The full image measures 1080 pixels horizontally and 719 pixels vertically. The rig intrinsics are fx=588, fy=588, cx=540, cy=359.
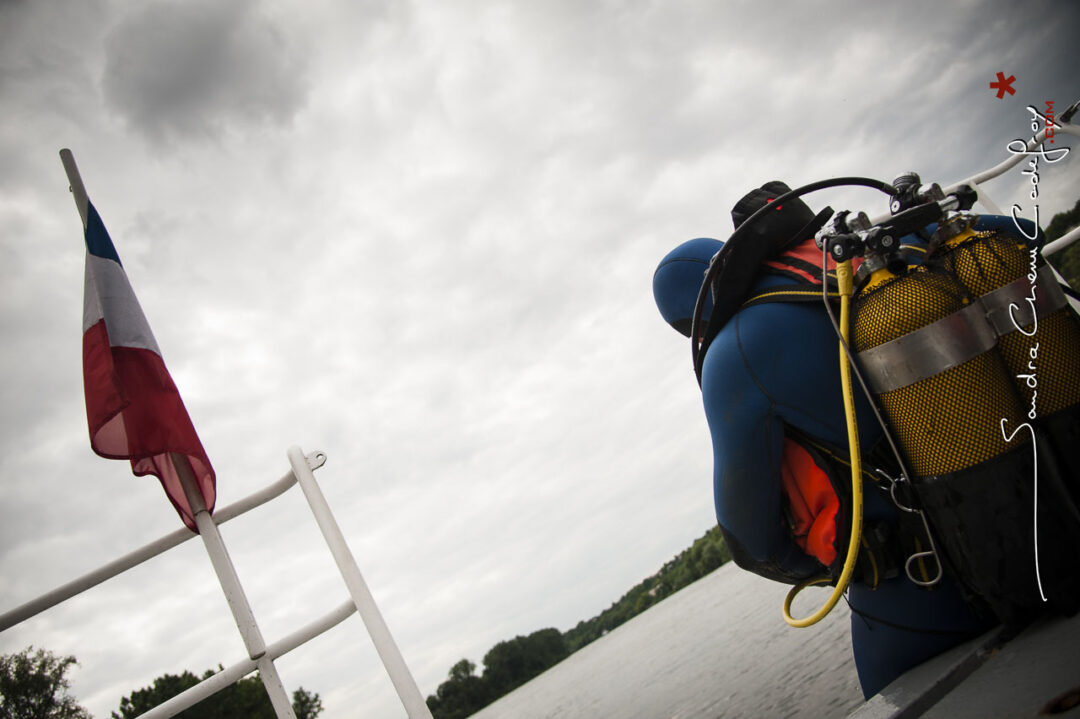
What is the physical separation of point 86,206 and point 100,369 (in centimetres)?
121

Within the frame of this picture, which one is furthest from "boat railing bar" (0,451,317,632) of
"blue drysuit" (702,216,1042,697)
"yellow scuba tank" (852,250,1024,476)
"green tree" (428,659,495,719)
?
"green tree" (428,659,495,719)

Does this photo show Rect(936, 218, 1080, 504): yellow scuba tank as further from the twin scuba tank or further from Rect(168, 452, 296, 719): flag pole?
Rect(168, 452, 296, 719): flag pole

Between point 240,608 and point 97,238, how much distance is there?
2521mm

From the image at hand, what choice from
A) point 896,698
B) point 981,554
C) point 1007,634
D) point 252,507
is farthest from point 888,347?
point 252,507

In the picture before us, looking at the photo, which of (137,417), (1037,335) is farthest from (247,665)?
(1037,335)

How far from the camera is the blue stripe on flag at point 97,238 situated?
3570mm

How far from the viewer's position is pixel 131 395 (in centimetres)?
316

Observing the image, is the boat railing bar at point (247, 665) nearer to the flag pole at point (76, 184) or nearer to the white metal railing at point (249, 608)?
the white metal railing at point (249, 608)

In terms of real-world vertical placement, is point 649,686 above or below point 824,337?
below

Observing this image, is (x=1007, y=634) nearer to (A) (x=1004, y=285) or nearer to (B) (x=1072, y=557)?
(B) (x=1072, y=557)

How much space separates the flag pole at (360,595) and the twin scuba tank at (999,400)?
6.99 feet

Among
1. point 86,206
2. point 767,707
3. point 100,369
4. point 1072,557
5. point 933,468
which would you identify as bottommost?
point 767,707

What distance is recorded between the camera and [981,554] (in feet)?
5.00

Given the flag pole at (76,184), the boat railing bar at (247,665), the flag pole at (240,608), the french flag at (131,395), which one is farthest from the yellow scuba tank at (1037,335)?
the flag pole at (76,184)
